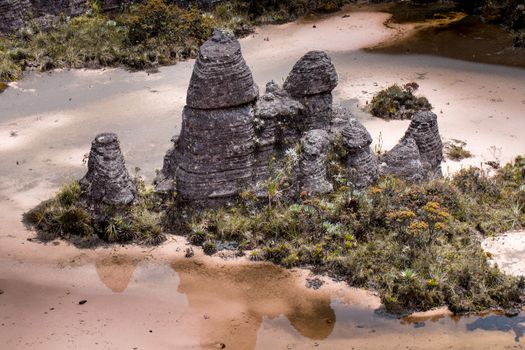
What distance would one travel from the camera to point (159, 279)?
12.2 m

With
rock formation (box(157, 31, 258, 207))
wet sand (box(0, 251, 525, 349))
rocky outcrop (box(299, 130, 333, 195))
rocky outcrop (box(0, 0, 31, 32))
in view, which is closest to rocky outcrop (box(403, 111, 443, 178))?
rocky outcrop (box(299, 130, 333, 195))

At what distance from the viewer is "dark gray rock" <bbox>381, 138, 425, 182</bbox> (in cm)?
1420

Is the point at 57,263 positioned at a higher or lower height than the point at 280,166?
lower

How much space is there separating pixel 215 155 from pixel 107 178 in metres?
2.10

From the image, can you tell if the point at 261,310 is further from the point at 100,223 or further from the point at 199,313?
the point at 100,223

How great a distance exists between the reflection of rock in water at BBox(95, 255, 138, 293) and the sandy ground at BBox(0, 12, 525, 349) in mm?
18

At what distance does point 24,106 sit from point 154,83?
3.79 m

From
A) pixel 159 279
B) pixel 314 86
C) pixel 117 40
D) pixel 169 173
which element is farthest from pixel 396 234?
pixel 117 40

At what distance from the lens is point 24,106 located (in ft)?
64.1

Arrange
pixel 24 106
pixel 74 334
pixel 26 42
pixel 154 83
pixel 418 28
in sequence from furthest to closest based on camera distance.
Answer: pixel 418 28
pixel 26 42
pixel 154 83
pixel 24 106
pixel 74 334

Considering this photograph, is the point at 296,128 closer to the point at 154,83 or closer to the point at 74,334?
the point at 74,334

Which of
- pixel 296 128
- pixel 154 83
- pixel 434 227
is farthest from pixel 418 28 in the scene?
pixel 434 227

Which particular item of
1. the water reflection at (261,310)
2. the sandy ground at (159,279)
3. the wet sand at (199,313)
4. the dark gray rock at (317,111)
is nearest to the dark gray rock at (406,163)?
the dark gray rock at (317,111)

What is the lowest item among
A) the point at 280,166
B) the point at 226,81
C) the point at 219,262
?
the point at 219,262
